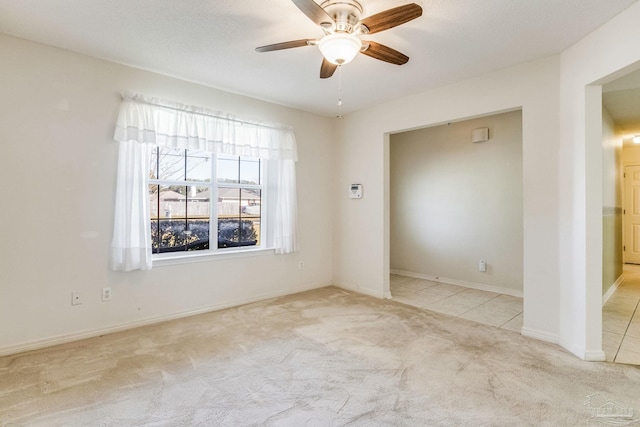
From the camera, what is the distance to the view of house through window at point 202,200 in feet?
11.7

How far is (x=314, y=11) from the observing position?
5.84ft

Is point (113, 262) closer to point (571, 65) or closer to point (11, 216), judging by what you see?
point (11, 216)

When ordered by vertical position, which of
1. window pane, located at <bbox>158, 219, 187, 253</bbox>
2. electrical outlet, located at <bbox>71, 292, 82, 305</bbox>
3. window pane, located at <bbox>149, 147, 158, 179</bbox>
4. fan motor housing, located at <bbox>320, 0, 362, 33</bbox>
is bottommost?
electrical outlet, located at <bbox>71, 292, 82, 305</bbox>

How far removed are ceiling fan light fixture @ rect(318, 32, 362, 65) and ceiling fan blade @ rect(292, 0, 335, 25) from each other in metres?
0.11

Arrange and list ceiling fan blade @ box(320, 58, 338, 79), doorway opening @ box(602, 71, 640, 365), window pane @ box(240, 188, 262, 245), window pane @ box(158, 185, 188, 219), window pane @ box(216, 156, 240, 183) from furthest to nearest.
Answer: window pane @ box(240, 188, 262, 245), window pane @ box(216, 156, 240, 183), window pane @ box(158, 185, 188, 219), doorway opening @ box(602, 71, 640, 365), ceiling fan blade @ box(320, 58, 338, 79)

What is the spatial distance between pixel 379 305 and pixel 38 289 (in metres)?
3.42

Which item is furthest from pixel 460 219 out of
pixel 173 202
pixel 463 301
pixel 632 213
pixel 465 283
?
pixel 632 213

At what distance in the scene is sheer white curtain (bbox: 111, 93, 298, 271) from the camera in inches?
122

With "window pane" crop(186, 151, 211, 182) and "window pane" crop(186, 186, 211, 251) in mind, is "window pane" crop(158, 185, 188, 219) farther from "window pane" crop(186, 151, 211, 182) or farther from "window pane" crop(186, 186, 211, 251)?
"window pane" crop(186, 151, 211, 182)

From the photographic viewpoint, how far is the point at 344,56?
6.98 ft

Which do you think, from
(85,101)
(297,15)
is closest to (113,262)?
(85,101)

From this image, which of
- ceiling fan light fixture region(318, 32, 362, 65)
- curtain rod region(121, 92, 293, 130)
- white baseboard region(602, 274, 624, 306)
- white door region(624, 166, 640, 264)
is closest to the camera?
ceiling fan light fixture region(318, 32, 362, 65)

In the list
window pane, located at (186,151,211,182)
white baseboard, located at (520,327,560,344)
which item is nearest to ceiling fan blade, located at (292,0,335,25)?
window pane, located at (186,151,211,182)

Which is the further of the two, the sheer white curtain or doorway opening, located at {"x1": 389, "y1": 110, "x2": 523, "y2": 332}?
doorway opening, located at {"x1": 389, "y1": 110, "x2": 523, "y2": 332}
